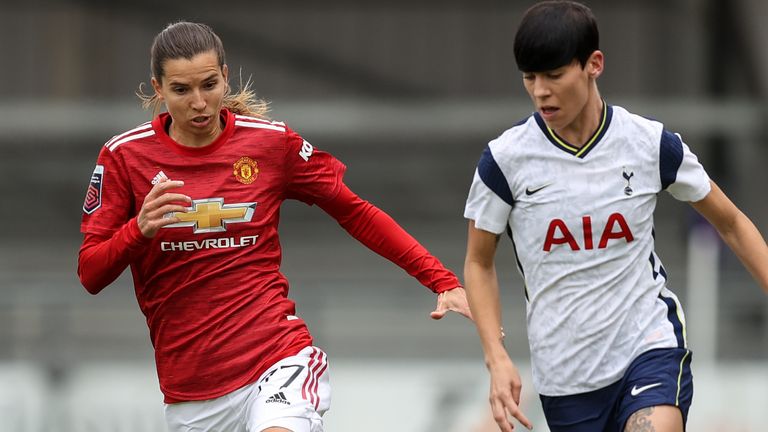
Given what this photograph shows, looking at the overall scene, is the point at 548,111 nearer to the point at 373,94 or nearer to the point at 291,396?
the point at 291,396

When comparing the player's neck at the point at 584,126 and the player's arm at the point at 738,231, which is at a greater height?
the player's neck at the point at 584,126

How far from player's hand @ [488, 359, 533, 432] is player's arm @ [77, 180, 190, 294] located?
113 centimetres

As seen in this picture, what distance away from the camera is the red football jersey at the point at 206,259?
4859 mm

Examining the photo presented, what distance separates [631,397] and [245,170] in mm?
1515

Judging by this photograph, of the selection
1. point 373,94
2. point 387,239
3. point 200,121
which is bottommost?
point 373,94

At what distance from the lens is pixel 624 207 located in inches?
180

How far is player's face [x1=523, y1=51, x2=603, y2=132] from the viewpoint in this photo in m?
4.39

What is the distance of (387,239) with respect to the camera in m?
5.20

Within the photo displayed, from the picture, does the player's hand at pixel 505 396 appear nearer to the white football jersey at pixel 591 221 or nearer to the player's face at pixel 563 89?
the white football jersey at pixel 591 221

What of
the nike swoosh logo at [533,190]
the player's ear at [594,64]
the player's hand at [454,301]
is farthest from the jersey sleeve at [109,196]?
the player's ear at [594,64]

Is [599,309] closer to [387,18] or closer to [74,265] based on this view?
[74,265]

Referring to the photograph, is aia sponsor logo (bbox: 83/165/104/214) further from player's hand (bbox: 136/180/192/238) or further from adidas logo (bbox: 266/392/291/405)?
adidas logo (bbox: 266/392/291/405)

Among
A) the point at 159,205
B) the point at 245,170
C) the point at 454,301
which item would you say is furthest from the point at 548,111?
the point at 159,205

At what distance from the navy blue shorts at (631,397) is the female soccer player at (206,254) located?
546 millimetres
